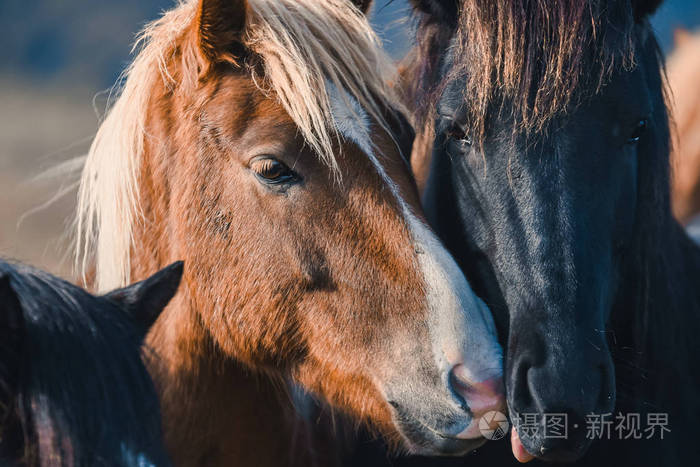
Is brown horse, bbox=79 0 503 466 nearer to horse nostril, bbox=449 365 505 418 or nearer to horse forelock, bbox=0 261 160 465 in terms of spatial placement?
horse nostril, bbox=449 365 505 418

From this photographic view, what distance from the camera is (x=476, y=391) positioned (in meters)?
1.63

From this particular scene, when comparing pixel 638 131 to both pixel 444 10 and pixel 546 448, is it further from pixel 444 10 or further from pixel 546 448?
pixel 546 448

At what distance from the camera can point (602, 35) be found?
5.86 feet

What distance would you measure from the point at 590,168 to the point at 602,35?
0.41 meters

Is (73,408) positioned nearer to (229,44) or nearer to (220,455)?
(220,455)

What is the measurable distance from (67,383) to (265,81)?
107 cm

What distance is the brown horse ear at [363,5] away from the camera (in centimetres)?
231

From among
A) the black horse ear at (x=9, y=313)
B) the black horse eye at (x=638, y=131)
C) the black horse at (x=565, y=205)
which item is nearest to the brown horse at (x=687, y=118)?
the black horse at (x=565, y=205)

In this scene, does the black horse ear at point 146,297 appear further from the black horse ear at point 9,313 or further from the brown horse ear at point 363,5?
the brown horse ear at point 363,5

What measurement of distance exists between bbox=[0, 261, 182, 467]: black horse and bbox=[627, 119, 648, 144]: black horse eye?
1.44m

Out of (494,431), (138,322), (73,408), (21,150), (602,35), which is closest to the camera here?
(73,408)

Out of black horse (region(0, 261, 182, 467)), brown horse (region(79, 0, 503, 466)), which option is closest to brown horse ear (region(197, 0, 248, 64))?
brown horse (region(79, 0, 503, 466))

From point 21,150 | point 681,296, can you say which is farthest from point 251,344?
point 21,150

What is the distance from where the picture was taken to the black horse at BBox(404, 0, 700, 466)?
1598 millimetres
